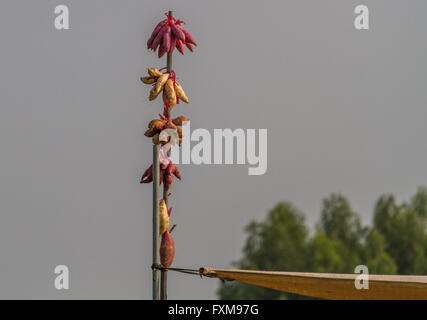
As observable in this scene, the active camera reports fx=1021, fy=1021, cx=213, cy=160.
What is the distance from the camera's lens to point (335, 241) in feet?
181


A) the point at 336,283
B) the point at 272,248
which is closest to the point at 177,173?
the point at 336,283

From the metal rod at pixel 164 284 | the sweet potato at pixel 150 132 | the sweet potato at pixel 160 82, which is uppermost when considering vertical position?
the sweet potato at pixel 160 82

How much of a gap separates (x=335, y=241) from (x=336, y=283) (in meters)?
46.2

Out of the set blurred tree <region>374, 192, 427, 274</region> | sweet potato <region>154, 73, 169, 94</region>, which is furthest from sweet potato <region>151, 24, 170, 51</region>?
blurred tree <region>374, 192, 427, 274</region>

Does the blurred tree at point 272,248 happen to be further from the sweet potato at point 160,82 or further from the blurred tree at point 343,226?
the sweet potato at point 160,82

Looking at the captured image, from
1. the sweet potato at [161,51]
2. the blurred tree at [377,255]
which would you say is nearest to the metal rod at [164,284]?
the sweet potato at [161,51]

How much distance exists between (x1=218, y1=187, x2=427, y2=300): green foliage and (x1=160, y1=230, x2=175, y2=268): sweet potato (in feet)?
136

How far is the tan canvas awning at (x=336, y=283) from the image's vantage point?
9.01 metres

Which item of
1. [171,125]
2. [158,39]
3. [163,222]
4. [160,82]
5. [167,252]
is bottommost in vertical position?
[167,252]

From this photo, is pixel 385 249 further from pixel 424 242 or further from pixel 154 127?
pixel 154 127

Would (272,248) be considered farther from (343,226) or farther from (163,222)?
(163,222)

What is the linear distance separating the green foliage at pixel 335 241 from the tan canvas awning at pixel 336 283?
4184 centimetres

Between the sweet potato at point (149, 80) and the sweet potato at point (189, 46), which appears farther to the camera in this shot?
the sweet potato at point (189, 46)

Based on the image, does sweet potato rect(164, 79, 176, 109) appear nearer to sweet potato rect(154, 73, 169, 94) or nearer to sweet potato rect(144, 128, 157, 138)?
sweet potato rect(154, 73, 169, 94)
